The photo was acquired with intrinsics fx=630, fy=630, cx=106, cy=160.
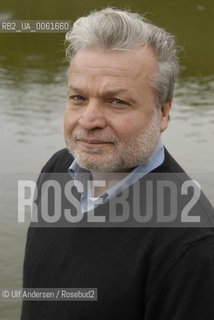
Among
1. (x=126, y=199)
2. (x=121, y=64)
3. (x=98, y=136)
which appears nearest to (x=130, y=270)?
(x=126, y=199)

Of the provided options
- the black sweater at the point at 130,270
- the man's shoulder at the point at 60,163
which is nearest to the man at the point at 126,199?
the black sweater at the point at 130,270

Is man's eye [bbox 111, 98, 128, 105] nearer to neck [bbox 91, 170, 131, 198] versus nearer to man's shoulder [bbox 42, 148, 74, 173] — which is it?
neck [bbox 91, 170, 131, 198]

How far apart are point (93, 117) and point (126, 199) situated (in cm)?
16

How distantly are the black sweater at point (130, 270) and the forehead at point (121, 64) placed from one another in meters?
0.18

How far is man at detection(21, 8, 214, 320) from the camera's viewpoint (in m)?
1.06

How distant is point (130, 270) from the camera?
1103 millimetres

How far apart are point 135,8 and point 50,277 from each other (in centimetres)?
695

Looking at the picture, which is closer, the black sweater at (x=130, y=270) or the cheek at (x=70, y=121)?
the black sweater at (x=130, y=270)

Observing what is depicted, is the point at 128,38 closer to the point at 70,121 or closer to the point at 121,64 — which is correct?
the point at 121,64

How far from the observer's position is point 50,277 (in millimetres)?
1235

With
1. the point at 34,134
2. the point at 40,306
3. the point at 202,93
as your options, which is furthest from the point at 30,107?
the point at 40,306

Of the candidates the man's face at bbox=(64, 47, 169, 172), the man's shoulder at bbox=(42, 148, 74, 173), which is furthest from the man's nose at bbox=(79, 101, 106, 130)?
the man's shoulder at bbox=(42, 148, 74, 173)

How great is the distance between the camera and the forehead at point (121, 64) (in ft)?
3.71

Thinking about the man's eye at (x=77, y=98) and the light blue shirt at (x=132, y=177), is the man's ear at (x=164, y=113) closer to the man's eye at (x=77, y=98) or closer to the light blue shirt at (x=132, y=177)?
the light blue shirt at (x=132, y=177)
